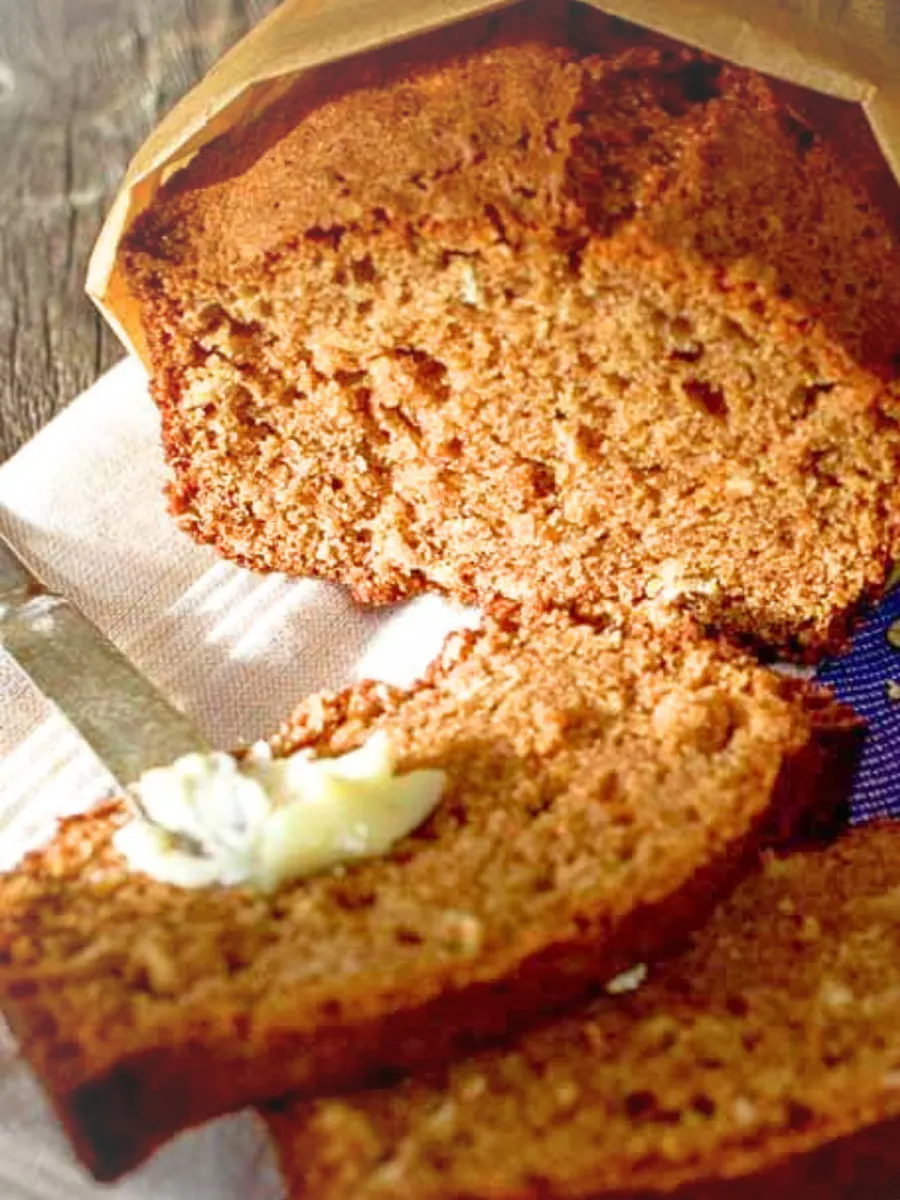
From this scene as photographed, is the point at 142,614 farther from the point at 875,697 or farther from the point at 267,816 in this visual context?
the point at 875,697

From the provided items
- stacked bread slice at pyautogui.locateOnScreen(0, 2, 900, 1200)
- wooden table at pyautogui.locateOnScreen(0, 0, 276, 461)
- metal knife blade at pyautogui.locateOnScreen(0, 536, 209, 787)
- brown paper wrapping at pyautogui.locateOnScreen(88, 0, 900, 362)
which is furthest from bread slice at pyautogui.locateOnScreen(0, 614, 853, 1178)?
wooden table at pyautogui.locateOnScreen(0, 0, 276, 461)

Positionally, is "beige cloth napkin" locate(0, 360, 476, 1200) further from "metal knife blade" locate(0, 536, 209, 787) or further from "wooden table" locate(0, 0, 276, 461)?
"wooden table" locate(0, 0, 276, 461)

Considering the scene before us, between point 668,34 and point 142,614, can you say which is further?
point 142,614

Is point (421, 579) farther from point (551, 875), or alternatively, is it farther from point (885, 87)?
point (885, 87)

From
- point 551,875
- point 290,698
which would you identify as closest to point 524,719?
point 551,875

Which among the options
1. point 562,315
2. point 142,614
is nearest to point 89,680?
point 142,614

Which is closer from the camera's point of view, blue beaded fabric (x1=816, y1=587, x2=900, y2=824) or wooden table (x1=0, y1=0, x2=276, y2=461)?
blue beaded fabric (x1=816, y1=587, x2=900, y2=824)
